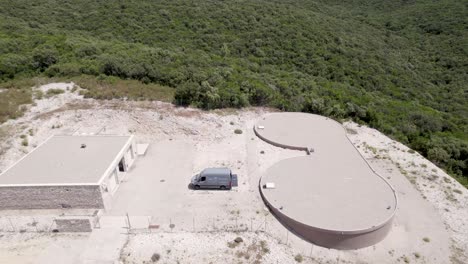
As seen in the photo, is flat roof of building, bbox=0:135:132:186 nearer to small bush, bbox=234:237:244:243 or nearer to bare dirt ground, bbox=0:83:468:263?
bare dirt ground, bbox=0:83:468:263

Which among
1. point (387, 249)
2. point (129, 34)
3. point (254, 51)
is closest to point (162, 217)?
point (387, 249)

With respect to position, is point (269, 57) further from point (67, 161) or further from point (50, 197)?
point (50, 197)

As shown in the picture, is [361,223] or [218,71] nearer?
[361,223]

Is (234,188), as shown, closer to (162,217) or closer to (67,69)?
(162,217)

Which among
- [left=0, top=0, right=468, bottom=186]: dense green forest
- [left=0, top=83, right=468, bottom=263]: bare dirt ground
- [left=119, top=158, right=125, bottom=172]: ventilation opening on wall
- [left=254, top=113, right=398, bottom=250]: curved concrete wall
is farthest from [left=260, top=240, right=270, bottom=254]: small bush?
Answer: [left=0, top=0, right=468, bottom=186]: dense green forest

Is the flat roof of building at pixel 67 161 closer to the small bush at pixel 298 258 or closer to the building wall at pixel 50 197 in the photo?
the building wall at pixel 50 197

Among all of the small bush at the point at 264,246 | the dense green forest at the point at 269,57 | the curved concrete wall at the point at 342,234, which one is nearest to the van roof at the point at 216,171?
the curved concrete wall at the point at 342,234
